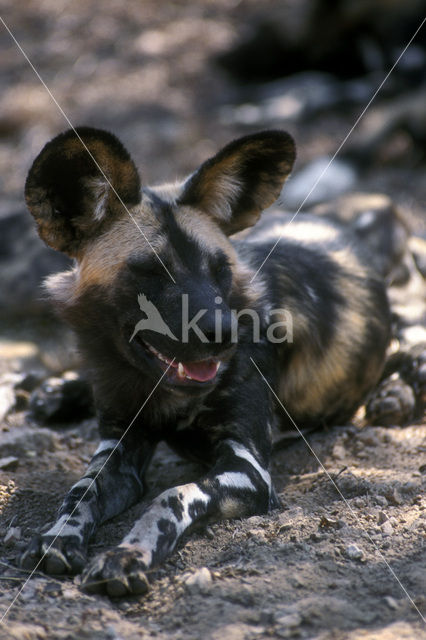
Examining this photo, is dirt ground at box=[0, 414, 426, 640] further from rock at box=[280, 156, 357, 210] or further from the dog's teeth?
rock at box=[280, 156, 357, 210]

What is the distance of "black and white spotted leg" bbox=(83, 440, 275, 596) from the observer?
2221mm

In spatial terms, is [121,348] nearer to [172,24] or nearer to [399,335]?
[399,335]

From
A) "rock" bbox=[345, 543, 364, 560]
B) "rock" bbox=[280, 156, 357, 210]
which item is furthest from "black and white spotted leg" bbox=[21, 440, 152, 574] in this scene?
"rock" bbox=[280, 156, 357, 210]

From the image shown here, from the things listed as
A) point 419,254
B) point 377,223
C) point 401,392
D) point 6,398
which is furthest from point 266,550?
point 419,254

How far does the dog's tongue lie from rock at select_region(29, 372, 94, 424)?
4.74 ft

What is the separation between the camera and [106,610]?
2.11 metres

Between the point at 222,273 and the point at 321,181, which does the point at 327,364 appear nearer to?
the point at 222,273

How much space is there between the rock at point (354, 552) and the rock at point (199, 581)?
421 mm

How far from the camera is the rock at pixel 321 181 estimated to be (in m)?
6.42

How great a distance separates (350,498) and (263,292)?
34.3 inches

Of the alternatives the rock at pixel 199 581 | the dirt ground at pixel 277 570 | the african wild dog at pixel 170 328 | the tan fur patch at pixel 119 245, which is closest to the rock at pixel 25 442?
the dirt ground at pixel 277 570

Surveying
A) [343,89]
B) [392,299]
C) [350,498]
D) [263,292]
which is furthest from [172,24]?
[350,498]

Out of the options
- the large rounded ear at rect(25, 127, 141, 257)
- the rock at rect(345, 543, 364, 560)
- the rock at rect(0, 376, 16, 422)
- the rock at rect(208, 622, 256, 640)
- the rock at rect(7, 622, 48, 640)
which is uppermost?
the large rounded ear at rect(25, 127, 141, 257)

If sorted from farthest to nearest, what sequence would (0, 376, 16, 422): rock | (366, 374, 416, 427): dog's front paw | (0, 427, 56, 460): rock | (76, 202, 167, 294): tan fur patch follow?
(0, 376, 16, 422): rock < (366, 374, 416, 427): dog's front paw < (0, 427, 56, 460): rock < (76, 202, 167, 294): tan fur patch
